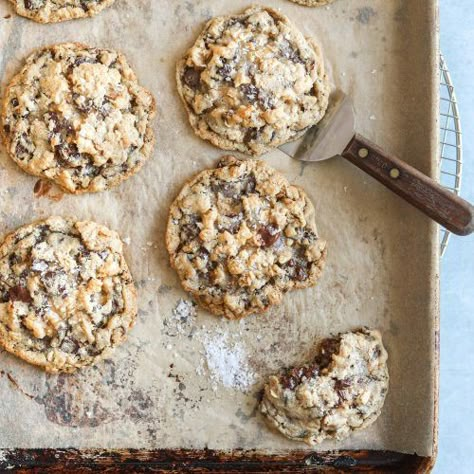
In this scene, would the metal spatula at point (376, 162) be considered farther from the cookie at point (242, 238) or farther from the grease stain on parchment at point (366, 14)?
the grease stain on parchment at point (366, 14)

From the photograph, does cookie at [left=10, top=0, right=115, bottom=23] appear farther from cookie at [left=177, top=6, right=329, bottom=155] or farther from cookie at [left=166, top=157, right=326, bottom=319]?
cookie at [left=166, top=157, right=326, bottom=319]

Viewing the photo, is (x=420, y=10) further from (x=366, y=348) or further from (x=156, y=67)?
(x=366, y=348)

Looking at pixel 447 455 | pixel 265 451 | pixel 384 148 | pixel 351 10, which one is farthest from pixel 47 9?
pixel 447 455

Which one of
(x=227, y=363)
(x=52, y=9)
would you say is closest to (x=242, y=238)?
(x=227, y=363)

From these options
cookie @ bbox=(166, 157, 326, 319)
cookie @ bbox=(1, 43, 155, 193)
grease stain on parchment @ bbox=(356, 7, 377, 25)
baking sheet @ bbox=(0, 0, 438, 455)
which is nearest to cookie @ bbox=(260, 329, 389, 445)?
baking sheet @ bbox=(0, 0, 438, 455)

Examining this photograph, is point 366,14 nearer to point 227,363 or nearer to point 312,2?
point 312,2

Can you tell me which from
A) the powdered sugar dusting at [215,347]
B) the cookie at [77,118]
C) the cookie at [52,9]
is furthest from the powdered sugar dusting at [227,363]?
the cookie at [52,9]
